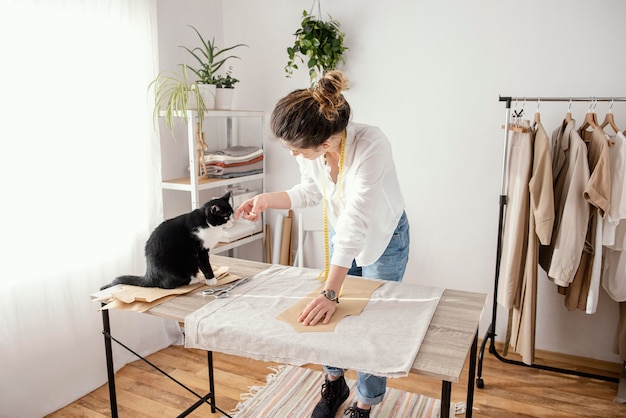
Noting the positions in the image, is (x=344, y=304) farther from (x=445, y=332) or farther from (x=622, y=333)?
(x=622, y=333)

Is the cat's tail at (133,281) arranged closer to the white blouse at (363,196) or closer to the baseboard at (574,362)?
the white blouse at (363,196)

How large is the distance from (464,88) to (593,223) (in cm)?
93

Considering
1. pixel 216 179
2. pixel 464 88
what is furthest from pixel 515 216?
pixel 216 179

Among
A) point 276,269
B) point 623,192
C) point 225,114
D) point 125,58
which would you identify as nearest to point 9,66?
point 125,58

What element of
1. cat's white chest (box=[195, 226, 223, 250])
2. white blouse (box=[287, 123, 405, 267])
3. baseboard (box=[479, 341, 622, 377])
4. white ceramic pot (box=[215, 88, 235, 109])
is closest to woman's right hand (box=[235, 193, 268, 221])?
cat's white chest (box=[195, 226, 223, 250])

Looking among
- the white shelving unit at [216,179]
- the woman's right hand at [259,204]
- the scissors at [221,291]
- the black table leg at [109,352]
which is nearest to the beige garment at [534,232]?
the woman's right hand at [259,204]

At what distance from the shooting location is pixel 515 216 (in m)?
2.21

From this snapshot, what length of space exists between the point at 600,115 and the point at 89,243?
2.53 metres

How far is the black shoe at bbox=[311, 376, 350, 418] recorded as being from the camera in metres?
2.04

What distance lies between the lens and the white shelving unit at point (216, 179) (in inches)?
96.8

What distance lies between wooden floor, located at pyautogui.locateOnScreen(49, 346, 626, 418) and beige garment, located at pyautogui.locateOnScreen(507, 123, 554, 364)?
0.22 meters

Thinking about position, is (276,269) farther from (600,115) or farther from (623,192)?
(600,115)

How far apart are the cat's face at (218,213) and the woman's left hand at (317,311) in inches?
16.9

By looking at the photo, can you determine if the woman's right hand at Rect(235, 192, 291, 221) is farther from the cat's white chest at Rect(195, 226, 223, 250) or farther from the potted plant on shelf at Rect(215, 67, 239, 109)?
the potted plant on shelf at Rect(215, 67, 239, 109)
